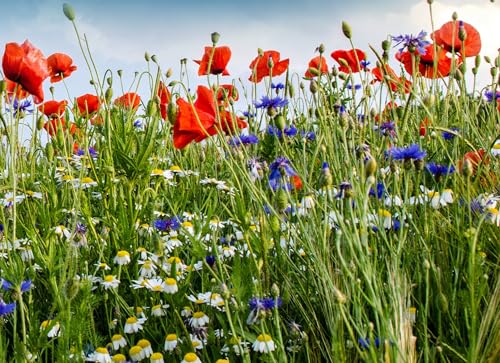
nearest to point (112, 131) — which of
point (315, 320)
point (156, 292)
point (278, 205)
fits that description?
point (156, 292)

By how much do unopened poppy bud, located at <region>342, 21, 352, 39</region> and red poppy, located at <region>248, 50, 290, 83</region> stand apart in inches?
34.3

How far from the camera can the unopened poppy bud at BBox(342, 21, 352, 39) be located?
7.46 feet

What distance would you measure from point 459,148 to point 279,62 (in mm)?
968

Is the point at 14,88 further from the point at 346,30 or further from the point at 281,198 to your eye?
the point at 281,198

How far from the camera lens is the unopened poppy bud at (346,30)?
7.46 ft

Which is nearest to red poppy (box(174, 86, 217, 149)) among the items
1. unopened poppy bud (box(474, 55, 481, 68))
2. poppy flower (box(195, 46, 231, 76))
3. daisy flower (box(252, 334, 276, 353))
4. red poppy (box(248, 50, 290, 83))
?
daisy flower (box(252, 334, 276, 353))

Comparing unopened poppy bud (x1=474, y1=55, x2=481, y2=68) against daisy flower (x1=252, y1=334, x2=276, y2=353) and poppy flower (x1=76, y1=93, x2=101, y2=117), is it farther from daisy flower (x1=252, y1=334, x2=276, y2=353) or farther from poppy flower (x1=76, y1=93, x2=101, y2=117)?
daisy flower (x1=252, y1=334, x2=276, y2=353)

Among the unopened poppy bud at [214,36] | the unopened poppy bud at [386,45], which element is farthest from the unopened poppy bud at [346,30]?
the unopened poppy bud at [386,45]

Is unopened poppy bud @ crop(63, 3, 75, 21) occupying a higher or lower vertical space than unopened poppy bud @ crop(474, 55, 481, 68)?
higher

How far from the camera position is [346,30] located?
2.29 m

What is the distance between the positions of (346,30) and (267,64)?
3.24ft

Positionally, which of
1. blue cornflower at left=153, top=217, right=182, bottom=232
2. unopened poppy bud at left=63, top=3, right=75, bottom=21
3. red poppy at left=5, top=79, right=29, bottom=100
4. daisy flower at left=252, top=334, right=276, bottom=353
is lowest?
daisy flower at left=252, top=334, right=276, bottom=353

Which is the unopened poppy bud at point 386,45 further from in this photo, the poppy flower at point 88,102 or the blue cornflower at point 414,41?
the poppy flower at point 88,102

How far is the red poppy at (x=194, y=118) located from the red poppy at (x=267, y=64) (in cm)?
98
